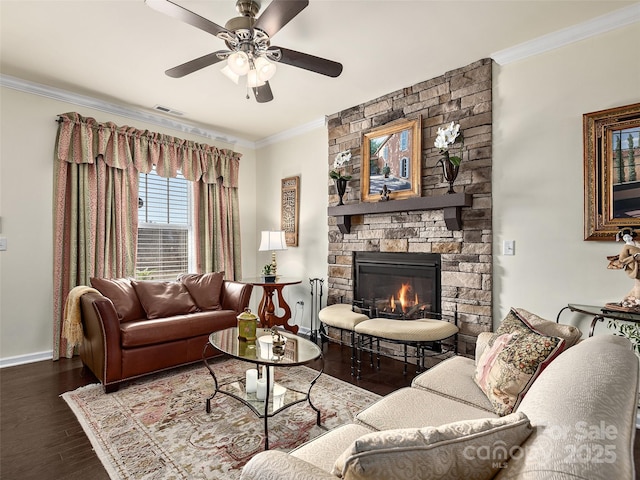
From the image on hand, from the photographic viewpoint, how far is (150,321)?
3078 mm

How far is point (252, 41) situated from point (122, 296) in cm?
242

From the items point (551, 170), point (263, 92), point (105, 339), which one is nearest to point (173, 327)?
point (105, 339)

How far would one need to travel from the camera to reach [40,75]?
10.8 ft

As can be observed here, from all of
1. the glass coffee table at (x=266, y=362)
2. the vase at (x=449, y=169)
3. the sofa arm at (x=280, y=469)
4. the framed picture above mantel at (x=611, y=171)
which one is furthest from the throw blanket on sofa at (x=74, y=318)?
the framed picture above mantel at (x=611, y=171)

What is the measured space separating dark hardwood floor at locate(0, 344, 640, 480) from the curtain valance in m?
2.07

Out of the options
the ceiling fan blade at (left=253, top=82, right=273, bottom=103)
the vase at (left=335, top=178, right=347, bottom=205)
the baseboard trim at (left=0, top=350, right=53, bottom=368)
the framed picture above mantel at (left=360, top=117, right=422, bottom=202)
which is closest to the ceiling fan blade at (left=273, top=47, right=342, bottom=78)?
the ceiling fan blade at (left=253, top=82, right=273, bottom=103)

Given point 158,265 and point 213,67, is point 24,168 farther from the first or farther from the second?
point 213,67

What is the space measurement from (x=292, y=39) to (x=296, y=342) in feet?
7.39

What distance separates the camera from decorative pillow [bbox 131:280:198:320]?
3.29 meters

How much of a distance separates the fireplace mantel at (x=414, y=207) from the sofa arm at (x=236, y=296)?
49.8 inches

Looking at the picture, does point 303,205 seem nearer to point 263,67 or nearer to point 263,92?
point 263,92

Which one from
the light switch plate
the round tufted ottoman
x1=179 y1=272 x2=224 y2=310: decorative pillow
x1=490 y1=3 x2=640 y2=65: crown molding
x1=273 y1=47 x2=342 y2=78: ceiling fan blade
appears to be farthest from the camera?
x1=179 y1=272 x2=224 y2=310: decorative pillow

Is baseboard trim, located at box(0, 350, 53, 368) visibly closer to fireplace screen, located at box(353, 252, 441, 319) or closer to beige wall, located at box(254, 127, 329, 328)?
beige wall, located at box(254, 127, 329, 328)

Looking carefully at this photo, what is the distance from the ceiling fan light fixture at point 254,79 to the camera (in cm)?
240
